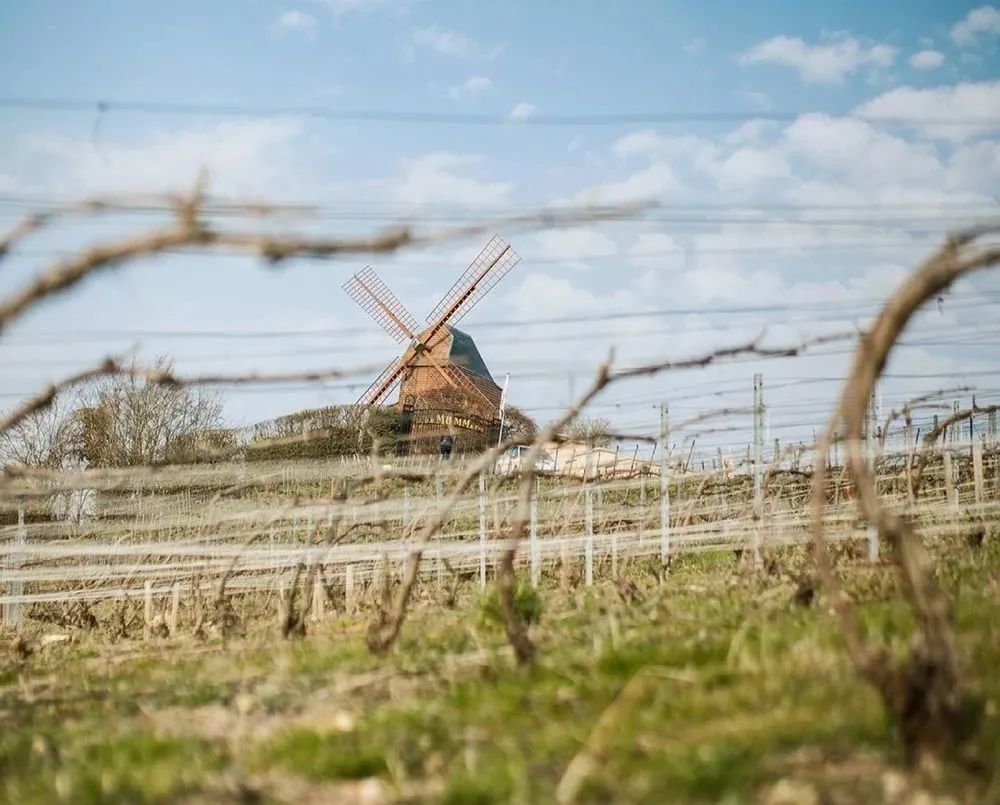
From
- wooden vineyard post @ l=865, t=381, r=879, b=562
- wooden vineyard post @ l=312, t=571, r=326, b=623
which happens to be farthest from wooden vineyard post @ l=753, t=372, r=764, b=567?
wooden vineyard post @ l=312, t=571, r=326, b=623

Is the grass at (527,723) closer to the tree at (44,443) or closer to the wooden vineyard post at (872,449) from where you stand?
the wooden vineyard post at (872,449)

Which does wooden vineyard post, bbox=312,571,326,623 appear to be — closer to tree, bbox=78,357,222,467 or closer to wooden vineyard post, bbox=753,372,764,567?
wooden vineyard post, bbox=753,372,764,567

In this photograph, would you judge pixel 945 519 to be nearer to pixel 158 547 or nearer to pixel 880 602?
pixel 880 602

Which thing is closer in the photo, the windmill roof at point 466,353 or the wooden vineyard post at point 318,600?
the wooden vineyard post at point 318,600

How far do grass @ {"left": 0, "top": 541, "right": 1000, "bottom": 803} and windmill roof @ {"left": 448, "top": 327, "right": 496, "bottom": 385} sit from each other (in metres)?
42.3

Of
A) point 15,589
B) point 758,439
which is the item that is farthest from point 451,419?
point 758,439

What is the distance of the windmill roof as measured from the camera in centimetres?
4884

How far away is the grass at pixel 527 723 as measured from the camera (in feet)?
9.20

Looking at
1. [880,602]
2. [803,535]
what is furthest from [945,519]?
[880,602]

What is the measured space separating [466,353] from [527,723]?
48858 mm

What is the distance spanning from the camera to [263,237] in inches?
140

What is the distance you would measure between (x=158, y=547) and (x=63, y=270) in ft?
37.4

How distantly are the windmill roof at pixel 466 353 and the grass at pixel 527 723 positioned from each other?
4229cm

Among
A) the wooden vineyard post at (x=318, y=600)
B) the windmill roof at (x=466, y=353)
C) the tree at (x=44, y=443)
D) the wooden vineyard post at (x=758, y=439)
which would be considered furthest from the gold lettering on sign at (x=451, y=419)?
the wooden vineyard post at (x=318, y=600)
